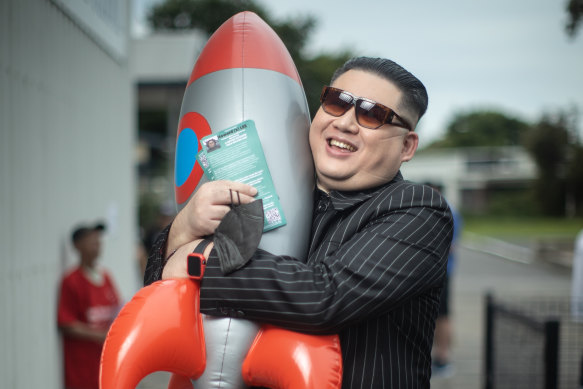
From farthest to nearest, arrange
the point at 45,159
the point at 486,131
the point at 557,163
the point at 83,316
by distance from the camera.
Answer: the point at 486,131 < the point at 557,163 < the point at 83,316 < the point at 45,159

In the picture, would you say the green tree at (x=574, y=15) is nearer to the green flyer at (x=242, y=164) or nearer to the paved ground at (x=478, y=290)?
the paved ground at (x=478, y=290)

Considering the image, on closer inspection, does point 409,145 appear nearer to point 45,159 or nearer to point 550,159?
point 45,159

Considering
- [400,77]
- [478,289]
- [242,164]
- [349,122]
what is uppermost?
[400,77]

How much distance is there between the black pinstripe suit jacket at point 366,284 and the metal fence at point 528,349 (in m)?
2.35

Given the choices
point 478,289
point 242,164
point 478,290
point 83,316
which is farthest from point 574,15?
point 478,289

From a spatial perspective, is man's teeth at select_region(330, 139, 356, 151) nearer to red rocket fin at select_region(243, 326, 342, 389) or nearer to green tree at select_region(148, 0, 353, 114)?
red rocket fin at select_region(243, 326, 342, 389)

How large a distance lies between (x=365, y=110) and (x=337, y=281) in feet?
1.74

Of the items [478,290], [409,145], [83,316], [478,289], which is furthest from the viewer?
[478,289]

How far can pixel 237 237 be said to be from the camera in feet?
5.03

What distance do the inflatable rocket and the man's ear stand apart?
1.01 feet

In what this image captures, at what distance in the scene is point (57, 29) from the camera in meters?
4.14

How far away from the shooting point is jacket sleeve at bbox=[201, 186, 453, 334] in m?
1.47

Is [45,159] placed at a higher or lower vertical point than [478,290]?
higher

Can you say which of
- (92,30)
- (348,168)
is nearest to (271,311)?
(348,168)
